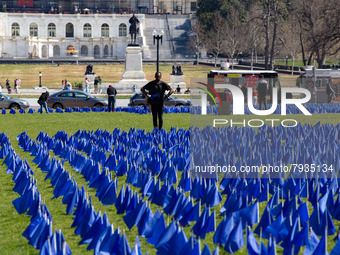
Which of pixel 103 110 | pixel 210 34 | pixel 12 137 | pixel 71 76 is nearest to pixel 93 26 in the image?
pixel 210 34

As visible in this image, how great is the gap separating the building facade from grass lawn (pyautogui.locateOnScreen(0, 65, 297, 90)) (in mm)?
53342

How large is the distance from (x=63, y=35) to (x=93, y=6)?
18.1 meters

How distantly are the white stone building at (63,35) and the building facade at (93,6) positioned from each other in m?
7.64

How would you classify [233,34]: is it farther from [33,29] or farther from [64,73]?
[33,29]

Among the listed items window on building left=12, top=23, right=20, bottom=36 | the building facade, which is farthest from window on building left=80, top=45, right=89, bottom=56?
the building facade

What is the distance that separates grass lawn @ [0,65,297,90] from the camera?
6819 cm

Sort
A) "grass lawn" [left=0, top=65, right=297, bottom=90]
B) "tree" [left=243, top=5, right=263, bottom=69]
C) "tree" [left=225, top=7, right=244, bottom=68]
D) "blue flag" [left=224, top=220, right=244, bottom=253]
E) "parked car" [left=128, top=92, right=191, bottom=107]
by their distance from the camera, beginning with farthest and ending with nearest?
1. "tree" [left=225, top=7, right=244, bottom=68]
2. "tree" [left=243, top=5, right=263, bottom=69]
3. "grass lawn" [left=0, top=65, right=297, bottom=90]
4. "parked car" [left=128, top=92, right=191, bottom=107]
5. "blue flag" [left=224, top=220, right=244, bottom=253]

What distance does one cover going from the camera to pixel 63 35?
128m

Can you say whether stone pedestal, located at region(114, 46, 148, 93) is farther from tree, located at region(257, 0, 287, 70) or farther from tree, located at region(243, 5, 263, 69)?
tree, located at region(243, 5, 263, 69)

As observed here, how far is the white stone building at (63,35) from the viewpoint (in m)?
116

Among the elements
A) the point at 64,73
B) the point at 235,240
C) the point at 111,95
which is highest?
the point at 235,240

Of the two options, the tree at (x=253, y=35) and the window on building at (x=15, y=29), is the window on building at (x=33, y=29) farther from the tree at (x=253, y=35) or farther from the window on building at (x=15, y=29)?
the tree at (x=253, y=35)

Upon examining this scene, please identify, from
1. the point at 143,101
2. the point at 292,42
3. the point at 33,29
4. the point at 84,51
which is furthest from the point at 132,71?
the point at 33,29

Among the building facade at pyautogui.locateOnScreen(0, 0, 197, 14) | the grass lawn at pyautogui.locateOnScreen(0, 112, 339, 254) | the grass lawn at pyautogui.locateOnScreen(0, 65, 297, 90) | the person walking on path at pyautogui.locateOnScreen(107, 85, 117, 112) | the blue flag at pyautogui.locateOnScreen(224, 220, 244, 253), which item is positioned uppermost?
the building facade at pyautogui.locateOnScreen(0, 0, 197, 14)
